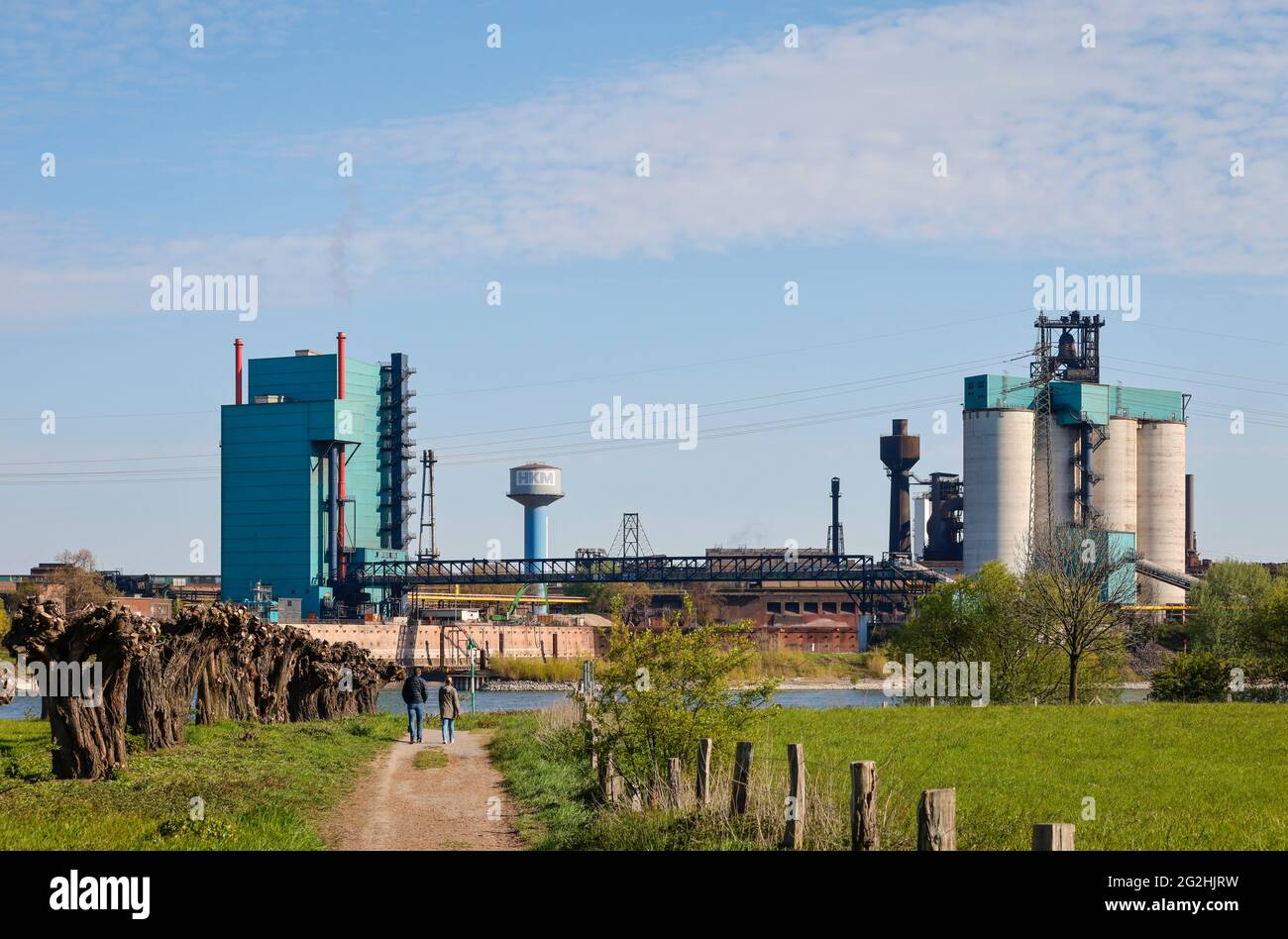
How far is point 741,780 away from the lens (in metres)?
18.7

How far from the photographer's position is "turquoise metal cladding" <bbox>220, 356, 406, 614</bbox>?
140 m

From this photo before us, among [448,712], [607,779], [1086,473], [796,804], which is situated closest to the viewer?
[796,804]

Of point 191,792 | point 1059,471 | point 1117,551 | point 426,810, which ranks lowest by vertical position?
point 426,810

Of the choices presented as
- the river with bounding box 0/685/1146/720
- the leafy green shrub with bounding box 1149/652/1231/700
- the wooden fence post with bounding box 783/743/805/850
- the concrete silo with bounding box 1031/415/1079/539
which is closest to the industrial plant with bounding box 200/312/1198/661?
the concrete silo with bounding box 1031/415/1079/539

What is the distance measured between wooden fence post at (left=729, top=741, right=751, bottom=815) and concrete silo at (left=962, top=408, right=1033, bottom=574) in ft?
354

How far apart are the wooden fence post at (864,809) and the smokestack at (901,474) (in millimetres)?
139125

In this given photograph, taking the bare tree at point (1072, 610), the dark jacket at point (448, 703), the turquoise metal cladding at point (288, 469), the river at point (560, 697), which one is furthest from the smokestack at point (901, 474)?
the dark jacket at point (448, 703)

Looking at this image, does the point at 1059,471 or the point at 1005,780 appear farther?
the point at 1059,471

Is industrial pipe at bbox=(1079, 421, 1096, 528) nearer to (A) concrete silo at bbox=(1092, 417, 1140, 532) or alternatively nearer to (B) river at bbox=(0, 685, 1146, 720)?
(A) concrete silo at bbox=(1092, 417, 1140, 532)

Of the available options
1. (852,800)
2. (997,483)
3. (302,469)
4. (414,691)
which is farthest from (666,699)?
(302,469)

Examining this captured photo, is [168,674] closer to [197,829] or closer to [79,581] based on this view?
[197,829]

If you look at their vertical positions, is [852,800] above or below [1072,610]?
above

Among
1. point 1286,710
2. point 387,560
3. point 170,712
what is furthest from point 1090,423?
point 170,712

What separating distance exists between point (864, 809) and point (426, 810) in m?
10.2
